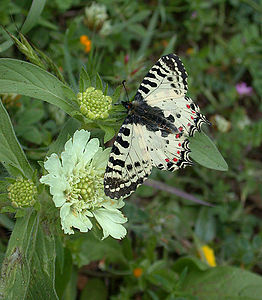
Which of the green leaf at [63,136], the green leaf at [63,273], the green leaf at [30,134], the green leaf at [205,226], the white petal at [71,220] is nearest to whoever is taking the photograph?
the white petal at [71,220]

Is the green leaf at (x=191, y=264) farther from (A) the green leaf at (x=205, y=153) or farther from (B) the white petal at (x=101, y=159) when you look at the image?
(B) the white petal at (x=101, y=159)

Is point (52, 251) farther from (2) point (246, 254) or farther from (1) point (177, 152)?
(2) point (246, 254)

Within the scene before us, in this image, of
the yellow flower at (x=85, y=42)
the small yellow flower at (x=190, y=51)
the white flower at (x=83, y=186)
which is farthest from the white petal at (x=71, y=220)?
the small yellow flower at (x=190, y=51)

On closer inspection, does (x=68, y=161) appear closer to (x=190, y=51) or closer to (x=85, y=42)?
(x=85, y=42)

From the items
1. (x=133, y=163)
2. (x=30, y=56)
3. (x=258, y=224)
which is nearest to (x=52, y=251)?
(x=133, y=163)

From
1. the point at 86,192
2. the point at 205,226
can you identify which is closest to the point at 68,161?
the point at 86,192
